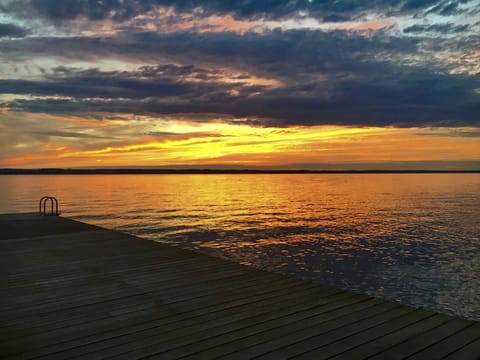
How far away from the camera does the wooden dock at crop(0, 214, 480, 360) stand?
4.38 metres

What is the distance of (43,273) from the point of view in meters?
8.02

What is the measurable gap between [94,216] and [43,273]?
89.4ft

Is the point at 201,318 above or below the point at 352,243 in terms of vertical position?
above

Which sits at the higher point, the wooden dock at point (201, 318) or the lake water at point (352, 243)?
the wooden dock at point (201, 318)

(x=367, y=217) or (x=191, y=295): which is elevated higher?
(x=191, y=295)

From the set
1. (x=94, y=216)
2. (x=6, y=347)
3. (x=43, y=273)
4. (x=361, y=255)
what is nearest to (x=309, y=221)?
(x=361, y=255)

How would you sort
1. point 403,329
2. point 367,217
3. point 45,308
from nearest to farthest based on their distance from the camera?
point 403,329 < point 45,308 < point 367,217

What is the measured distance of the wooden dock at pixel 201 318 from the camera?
4.38 m

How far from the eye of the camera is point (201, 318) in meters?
→ 5.33

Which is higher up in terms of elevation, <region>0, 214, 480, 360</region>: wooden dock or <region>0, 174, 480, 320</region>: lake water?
<region>0, 214, 480, 360</region>: wooden dock

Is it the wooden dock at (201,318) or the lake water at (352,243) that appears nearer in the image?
the wooden dock at (201,318)

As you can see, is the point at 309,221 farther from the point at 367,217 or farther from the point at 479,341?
the point at 479,341

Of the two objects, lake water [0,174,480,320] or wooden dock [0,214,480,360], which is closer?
wooden dock [0,214,480,360]

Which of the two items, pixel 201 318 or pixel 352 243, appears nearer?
pixel 201 318
